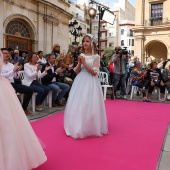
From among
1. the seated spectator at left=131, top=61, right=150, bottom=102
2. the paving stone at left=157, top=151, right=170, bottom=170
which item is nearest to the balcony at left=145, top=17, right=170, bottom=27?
the seated spectator at left=131, top=61, right=150, bottom=102

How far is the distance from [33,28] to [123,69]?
7173 mm

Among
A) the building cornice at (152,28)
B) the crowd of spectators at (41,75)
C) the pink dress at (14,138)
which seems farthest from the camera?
the building cornice at (152,28)

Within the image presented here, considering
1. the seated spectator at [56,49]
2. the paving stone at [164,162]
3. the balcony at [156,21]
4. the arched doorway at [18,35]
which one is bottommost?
the paving stone at [164,162]

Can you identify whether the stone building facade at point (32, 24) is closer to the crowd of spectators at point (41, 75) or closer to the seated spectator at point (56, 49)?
the seated spectator at point (56, 49)

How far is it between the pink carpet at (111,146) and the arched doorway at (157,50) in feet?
83.7

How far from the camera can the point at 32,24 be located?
13.3 m

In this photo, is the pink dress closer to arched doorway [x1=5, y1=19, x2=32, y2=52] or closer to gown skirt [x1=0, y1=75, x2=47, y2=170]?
gown skirt [x1=0, y1=75, x2=47, y2=170]

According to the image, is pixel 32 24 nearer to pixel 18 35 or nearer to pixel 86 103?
pixel 18 35

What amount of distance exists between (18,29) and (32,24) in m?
0.87

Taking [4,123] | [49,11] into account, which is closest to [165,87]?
[4,123]

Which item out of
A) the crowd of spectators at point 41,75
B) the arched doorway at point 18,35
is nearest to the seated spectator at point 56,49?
the crowd of spectators at point 41,75

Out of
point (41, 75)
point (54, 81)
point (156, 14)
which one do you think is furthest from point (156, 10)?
point (41, 75)

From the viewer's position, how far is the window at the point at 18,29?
40.2 ft

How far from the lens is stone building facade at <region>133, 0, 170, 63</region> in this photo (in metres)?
26.8
